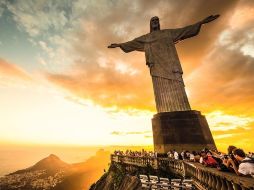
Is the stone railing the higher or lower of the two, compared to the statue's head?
lower

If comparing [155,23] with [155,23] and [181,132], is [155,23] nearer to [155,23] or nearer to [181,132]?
[155,23]

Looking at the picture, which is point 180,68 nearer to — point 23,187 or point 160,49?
point 160,49

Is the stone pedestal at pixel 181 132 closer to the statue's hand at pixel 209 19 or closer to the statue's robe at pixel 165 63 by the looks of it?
the statue's robe at pixel 165 63

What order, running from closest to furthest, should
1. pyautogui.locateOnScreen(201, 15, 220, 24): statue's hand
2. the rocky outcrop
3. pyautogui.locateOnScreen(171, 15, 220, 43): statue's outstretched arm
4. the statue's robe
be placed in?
the rocky outcrop, the statue's robe, pyautogui.locateOnScreen(201, 15, 220, 24): statue's hand, pyautogui.locateOnScreen(171, 15, 220, 43): statue's outstretched arm

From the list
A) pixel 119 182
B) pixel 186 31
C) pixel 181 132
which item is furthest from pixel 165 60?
pixel 119 182

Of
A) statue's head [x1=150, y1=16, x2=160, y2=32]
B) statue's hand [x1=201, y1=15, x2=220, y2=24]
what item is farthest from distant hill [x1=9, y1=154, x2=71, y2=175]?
statue's hand [x1=201, y1=15, x2=220, y2=24]

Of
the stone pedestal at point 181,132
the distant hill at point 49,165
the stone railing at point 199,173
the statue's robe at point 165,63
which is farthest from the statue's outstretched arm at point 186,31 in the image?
the distant hill at point 49,165

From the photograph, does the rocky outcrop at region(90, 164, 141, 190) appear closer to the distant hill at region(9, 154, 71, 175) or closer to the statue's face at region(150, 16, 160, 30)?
the statue's face at region(150, 16, 160, 30)
